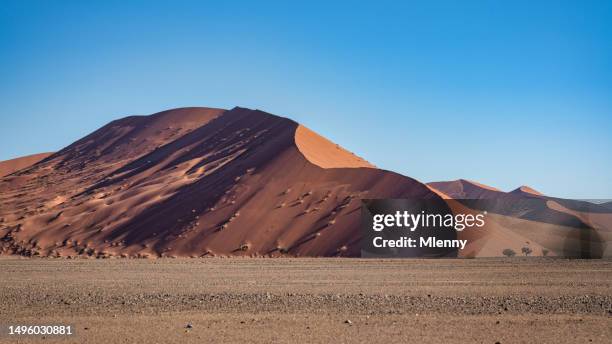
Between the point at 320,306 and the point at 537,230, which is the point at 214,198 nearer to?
the point at 537,230

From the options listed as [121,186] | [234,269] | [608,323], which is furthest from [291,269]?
[121,186]

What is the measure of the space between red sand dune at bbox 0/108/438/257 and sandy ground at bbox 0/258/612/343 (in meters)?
16.0

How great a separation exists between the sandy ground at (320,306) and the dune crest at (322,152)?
86.4 feet

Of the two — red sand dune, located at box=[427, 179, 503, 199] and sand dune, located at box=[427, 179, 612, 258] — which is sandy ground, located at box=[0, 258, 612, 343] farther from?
red sand dune, located at box=[427, 179, 503, 199]

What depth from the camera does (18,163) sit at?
97.1m

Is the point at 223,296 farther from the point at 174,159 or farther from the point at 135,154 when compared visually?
the point at 135,154

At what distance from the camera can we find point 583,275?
2723 centimetres

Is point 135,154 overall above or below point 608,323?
above

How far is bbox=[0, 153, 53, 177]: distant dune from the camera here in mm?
94562

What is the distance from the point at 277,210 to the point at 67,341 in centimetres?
3611

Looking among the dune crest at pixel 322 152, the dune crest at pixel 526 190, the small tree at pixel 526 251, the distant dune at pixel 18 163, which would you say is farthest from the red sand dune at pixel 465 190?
the small tree at pixel 526 251

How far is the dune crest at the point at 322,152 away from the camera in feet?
183

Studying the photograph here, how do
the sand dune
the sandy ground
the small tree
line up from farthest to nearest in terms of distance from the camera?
the small tree < the sand dune < the sandy ground

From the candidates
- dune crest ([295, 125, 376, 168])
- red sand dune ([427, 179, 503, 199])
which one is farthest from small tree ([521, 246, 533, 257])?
red sand dune ([427, 179, 503, 199])
